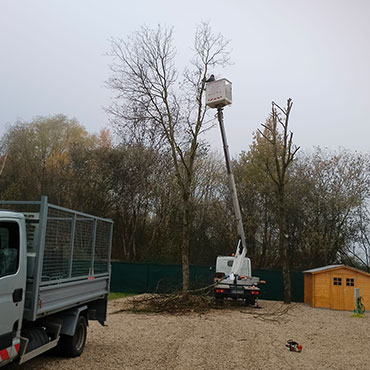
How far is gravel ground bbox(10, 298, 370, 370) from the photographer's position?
732 cm

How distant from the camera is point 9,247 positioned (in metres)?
5.22

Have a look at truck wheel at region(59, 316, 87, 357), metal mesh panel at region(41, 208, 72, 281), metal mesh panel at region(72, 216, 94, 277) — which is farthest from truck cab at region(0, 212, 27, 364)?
truck wheel at region(59, 316, 87, 357)

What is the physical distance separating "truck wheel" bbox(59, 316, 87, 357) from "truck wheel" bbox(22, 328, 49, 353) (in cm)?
108

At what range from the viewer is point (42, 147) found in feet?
103

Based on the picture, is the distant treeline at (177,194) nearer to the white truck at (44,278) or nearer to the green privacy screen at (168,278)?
the green privacy screen at (168,278)

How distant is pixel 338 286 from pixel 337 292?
29cm

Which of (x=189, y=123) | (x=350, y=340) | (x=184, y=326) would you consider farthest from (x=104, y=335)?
(x=189, y=123)

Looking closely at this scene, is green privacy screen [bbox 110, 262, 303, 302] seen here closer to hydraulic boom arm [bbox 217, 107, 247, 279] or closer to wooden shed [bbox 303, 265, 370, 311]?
wooden shed [bbox 303, 265, 370, 311]

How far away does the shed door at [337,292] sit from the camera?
18.4 metres

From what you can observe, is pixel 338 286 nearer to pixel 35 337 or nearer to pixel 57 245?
pixel 57 245

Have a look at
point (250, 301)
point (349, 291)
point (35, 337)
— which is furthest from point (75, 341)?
point (349, 291)

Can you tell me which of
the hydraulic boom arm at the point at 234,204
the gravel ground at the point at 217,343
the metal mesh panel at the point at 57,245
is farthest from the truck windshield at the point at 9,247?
the hydraulic boom arm at the point at 234,204

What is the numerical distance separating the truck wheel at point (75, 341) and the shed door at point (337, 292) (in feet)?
47.5

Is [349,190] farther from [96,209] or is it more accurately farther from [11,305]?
[11,305]
